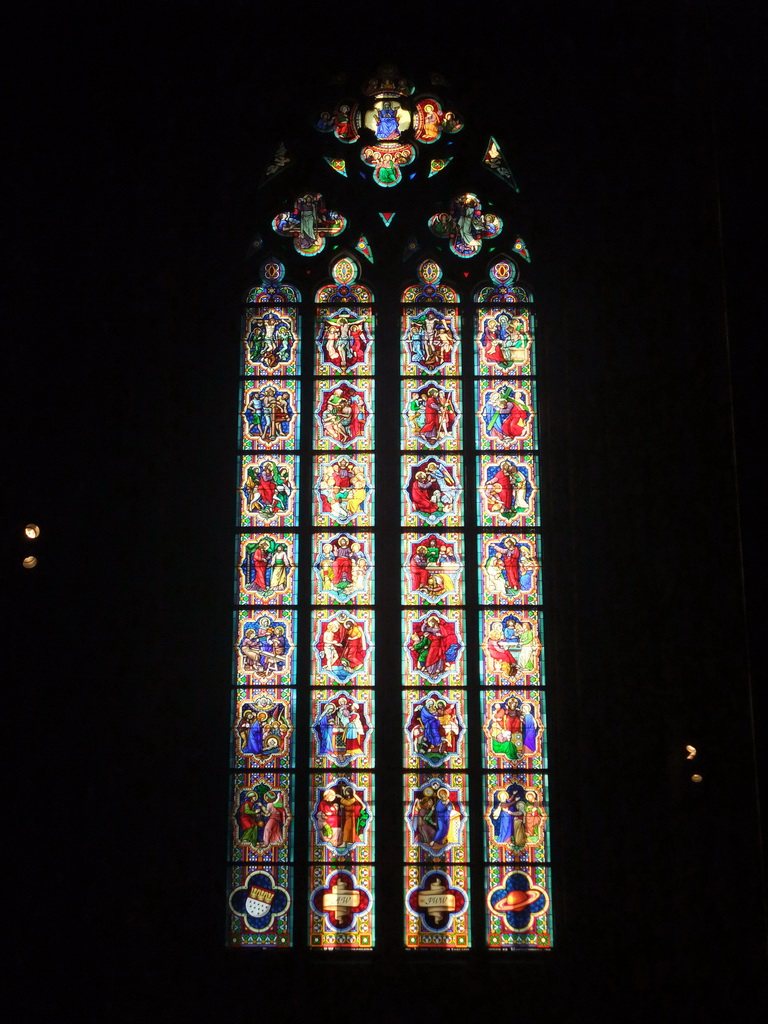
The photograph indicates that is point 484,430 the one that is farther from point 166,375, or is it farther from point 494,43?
point 494,43

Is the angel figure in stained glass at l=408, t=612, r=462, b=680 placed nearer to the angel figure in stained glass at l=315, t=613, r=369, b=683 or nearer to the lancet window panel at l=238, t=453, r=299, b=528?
the angel figure in stained glass at l=315, t=613, r=369, b=683

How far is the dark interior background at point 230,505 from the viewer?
743cm

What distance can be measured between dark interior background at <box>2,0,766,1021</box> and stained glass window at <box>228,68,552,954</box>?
21 cm

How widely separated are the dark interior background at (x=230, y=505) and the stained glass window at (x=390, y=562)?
8.1 inches

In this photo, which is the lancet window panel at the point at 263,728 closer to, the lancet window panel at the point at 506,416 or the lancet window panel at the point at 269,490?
the lancet window panel at the point at 269,490

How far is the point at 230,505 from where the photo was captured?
8.20 m

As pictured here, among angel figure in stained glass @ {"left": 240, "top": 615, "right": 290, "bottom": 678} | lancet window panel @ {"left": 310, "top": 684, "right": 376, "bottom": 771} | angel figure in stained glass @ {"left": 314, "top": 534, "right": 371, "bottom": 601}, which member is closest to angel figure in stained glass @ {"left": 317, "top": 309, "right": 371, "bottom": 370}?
angel figure in stained glass @ {"left": 314, "top": 534, "right": 371, "bottom": 601}

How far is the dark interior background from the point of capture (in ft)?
24.4

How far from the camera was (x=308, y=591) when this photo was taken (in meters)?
8.20

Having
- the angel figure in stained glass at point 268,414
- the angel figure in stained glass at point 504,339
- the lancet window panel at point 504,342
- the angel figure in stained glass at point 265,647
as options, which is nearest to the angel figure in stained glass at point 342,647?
the angel figure in stained glass at point 265,647

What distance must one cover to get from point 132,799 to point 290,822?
953 millimetres

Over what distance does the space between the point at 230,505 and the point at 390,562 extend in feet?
3.53

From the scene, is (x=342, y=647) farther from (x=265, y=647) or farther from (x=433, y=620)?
(x=433, y=620)

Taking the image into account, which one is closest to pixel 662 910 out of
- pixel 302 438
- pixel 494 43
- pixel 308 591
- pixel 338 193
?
pixel 308 591
